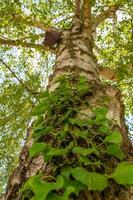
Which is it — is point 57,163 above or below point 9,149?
below

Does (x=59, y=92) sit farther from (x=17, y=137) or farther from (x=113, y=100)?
(x=17, y=137)

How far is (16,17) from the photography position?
696 centimetres

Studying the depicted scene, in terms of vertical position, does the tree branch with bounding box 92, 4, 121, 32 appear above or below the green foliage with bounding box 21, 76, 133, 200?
above

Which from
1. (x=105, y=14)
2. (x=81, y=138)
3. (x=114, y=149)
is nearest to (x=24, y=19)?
(x=105, y=14)

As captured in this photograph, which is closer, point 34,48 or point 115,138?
point 115,138

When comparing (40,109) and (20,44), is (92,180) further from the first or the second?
(20,44)

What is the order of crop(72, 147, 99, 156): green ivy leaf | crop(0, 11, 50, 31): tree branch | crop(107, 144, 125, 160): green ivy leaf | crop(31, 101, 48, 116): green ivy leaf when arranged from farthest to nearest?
crop(0, 11, 50, 31): tree branch < crop(31, 101, 48, 116): green ivy leaf < crop(107, 144, 125, 160): green ivy leaf < crop(72, 147, 99, 156): green ivy leaf

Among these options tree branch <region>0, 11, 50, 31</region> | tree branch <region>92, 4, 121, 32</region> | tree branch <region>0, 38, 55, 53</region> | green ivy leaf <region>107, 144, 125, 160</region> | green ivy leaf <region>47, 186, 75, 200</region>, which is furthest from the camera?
tree branch <region>92, 4, 121, 32</region>

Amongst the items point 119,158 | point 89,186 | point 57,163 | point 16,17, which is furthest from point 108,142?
point 16,17

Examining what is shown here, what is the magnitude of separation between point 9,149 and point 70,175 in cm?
753

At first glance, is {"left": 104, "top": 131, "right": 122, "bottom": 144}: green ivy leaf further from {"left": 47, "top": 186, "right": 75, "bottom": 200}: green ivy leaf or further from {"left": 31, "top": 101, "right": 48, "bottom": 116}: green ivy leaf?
{"left": 31, "top": 101, "right": 48, "bottom": 116}: green ivy leaf

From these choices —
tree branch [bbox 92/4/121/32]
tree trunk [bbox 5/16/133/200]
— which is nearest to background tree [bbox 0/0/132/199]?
tree branch [bbox 92/4/121/32]

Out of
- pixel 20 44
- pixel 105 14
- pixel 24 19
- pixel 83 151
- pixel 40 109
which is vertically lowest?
pixel 83 151

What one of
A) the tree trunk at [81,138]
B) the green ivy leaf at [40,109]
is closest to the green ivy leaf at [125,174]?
the tree trunk at [81,138]
